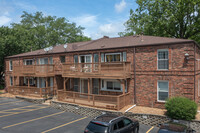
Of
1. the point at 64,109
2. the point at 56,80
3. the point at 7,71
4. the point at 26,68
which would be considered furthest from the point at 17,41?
the point at 64,109

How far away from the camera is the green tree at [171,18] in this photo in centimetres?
2812

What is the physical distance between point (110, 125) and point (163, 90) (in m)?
8.01

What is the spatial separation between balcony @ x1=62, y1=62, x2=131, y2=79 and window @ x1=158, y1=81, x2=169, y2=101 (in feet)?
9.60

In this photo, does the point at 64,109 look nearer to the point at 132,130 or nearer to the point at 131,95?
the point at 131,95

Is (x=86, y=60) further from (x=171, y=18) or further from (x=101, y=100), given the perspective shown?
(x=171, y=18)

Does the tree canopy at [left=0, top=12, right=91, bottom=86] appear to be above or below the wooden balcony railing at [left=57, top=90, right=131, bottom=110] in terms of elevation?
above

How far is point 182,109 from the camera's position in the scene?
39.0 feet

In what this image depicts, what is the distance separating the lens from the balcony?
14954 millimetres

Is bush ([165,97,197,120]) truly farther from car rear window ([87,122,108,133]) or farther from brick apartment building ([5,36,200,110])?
car rear window ([87,122,108,133])

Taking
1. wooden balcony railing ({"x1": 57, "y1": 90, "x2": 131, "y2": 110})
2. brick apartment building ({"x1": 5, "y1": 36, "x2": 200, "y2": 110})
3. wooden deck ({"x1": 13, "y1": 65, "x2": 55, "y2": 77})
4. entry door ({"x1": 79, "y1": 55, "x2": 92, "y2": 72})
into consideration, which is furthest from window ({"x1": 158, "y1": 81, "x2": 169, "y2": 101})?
wooden deck ({"x1": 13, "y1": 65, "x2": 55, "y2": 77})

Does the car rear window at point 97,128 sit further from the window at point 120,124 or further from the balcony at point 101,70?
the balcony at point 101,70

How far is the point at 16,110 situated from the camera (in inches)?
658

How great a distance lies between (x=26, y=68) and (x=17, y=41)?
11205 millimetres

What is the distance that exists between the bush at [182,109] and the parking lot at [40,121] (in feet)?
5.60
